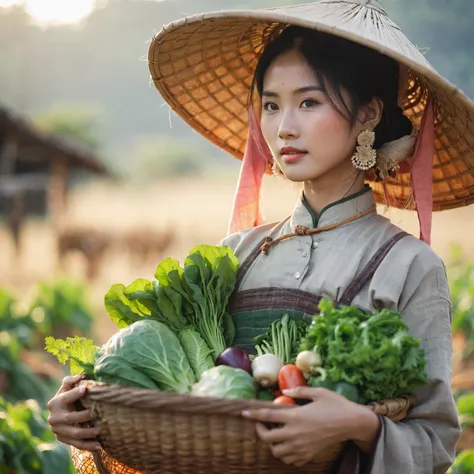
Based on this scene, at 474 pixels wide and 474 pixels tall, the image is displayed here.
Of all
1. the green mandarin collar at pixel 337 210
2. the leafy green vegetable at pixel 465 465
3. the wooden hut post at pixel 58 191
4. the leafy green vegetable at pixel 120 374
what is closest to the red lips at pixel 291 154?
the green mandarin collar at pixel 337 210

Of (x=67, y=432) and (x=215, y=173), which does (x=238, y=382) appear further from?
(x=215, y=173)

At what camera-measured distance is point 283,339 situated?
2801 mm

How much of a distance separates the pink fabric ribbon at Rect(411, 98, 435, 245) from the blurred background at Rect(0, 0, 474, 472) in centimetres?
32

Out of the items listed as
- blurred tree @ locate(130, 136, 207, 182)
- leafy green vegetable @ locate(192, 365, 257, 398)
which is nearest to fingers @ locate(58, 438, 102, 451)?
leafy green vegetable @ locate(192, 365, 257, 398)

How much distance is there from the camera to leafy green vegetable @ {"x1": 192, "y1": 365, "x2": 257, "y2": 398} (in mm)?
2516

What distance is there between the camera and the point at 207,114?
373 cm

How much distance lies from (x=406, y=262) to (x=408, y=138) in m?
0.55

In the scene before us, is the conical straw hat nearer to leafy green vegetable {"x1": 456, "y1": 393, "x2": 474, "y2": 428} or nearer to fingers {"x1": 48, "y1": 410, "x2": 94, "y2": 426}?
fingers {"x1": 48, "y1": 410, "x2": 94, "y2": 426}

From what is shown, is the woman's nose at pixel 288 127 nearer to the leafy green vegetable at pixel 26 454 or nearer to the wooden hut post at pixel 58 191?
the leafy green vegetable at pixel 26 454

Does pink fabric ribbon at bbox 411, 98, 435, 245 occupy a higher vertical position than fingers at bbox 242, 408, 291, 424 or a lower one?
higher

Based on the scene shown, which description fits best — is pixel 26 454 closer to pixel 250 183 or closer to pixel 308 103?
pixel 250 183

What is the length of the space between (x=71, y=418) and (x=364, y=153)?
1340mm

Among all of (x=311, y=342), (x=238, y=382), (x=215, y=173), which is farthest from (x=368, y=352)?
(x=215, y=173)

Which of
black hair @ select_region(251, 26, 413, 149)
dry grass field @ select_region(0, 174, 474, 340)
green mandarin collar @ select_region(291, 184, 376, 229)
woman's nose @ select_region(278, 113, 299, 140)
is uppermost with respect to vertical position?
black hair @ select_region(251, 26, 413, 149)
